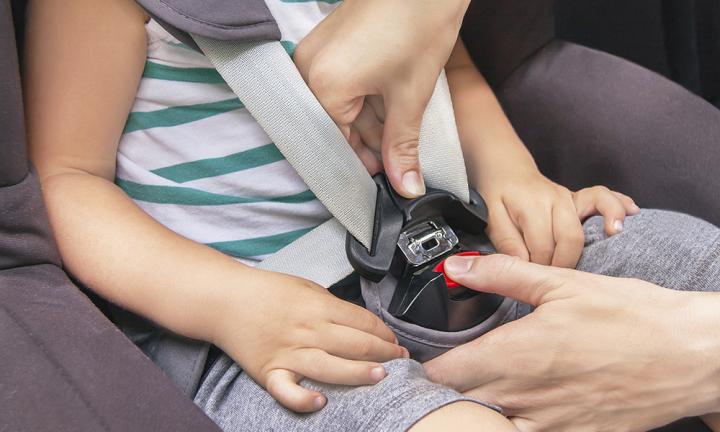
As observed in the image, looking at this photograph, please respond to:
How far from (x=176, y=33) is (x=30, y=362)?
0.30 metres

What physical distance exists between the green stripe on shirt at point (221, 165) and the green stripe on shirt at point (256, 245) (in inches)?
2.8

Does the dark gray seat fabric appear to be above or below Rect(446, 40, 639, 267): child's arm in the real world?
above

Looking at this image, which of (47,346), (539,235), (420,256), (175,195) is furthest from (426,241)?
(47,346)

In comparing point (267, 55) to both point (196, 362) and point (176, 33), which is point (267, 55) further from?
point (196, 362)

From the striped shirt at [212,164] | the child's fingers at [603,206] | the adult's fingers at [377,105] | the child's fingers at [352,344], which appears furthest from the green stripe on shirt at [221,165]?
the child's fingers at [603,206]

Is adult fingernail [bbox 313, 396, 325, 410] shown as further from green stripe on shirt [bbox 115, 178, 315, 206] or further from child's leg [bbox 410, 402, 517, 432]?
green stripe on shirt [bbox 115, 178, 315, 206]

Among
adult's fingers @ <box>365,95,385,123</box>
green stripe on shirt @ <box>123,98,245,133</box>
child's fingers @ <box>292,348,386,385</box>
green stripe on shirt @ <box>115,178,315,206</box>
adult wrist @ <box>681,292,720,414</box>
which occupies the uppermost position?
green stripe on shirt @ <box>123,98,245,133</box>

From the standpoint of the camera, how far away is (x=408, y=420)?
0.61 m

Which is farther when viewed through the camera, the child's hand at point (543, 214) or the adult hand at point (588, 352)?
the child's hand at point (543, 214)

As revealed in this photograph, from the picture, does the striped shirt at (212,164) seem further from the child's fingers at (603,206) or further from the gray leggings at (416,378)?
the child's fingers at (603,206)

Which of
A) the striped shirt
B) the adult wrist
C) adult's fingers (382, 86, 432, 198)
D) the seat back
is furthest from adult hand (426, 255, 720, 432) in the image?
the seat back

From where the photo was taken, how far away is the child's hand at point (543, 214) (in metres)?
0.84

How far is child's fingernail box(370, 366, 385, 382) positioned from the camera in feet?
2.19

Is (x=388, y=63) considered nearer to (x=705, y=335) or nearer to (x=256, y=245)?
(x=256, y=245)
